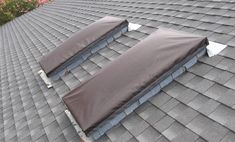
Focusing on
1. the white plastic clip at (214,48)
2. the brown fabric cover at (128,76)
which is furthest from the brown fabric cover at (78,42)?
the white plastic clip at (214,48)

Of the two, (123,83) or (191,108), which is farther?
(123,83)

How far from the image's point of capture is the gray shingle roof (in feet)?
15.3

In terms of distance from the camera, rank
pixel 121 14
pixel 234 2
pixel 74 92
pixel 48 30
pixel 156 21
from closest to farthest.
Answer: pixel 74 92 → pixel 234 2 → pixel 156 21 → pixel 121 14 → pixel 48 30

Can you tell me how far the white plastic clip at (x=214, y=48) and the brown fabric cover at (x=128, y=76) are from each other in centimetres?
27

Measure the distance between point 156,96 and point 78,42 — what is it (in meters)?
4.05

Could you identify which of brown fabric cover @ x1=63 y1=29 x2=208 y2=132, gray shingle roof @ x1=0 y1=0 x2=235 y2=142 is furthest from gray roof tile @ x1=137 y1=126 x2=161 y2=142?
brown fabric cover @ x1=63 y1=29 x2=208 y2=132

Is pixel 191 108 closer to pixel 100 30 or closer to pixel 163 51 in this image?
pixel 163 51

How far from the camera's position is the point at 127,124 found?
17.9 feet

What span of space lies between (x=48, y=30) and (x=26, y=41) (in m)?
1.57

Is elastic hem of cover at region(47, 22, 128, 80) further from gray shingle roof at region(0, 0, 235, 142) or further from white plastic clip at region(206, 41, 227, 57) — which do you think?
white plastic clip at region(206, 41, 227, 57)

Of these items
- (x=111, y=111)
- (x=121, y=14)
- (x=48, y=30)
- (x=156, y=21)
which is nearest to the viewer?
(x=111, y=111)

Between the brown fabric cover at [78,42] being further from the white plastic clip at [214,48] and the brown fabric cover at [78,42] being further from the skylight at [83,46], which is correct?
the white plastic clip at [214,48]

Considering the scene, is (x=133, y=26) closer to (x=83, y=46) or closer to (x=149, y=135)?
(x=83, y=46)

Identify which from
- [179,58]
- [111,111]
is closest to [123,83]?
[111,111]
